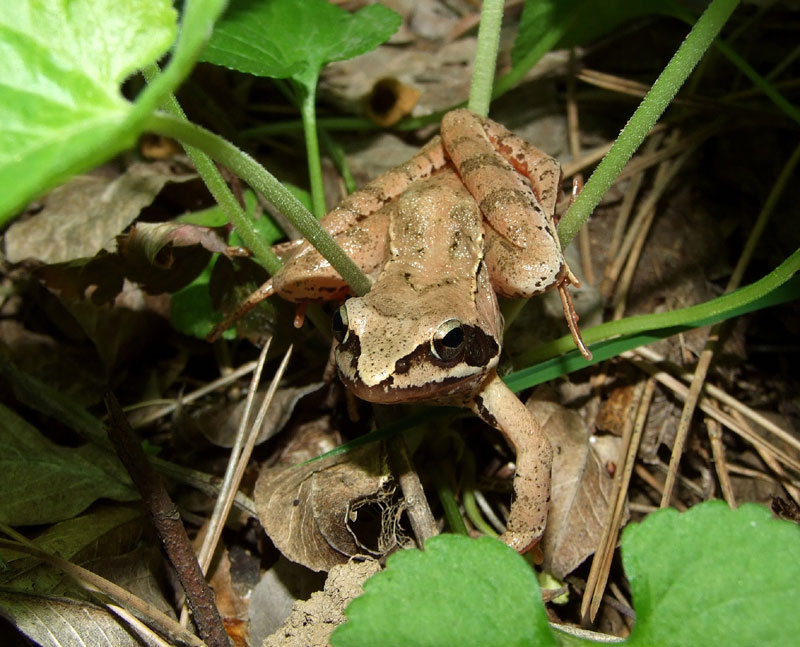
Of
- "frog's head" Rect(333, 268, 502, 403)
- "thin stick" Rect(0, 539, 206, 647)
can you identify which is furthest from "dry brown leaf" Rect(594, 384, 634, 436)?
"thin stick" Rect(0, 539, 206, 647)

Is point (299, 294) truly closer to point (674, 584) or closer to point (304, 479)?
point (304, 479)

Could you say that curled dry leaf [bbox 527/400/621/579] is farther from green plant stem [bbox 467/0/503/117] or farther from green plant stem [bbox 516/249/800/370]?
green plant stem [bbox 467/0/503/117]

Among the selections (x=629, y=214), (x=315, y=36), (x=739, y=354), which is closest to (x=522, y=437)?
(x=739, y=354)

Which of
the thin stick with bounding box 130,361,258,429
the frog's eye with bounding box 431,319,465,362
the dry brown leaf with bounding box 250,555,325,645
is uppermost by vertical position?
the frog's eye with bounding box 431,319,465,362

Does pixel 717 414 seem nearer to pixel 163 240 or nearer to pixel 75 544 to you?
pixel 163 240

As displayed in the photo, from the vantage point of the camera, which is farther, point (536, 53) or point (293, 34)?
point (536, 53)

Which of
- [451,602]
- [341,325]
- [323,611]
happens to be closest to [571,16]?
[341,325]

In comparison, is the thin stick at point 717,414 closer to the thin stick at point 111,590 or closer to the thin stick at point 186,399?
the thin stick at point 186,399
